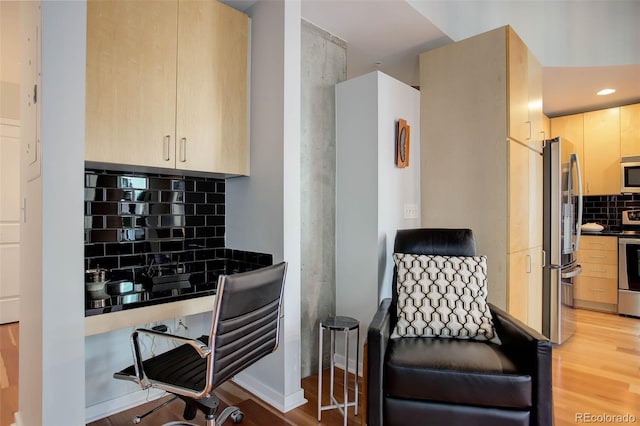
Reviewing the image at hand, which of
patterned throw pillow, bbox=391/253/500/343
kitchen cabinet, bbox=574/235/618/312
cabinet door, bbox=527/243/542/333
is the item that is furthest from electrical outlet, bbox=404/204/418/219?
kitchen cabinet, bbox=574/235/618/312

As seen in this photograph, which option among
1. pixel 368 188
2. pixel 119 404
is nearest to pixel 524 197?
pixel 368 188

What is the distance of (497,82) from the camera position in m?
2.47

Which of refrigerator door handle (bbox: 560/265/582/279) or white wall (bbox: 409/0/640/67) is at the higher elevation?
white wall (bbox: 409/0/640/67)

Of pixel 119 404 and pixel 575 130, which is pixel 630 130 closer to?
pixel 575 130

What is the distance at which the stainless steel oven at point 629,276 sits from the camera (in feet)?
12.8

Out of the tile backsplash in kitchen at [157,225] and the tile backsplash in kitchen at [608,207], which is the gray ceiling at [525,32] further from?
the tile backsplash in kitchen at [157,225]

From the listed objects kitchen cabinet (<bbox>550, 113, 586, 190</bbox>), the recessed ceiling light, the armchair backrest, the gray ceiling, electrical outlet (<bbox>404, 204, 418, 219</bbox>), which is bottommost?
the armchair backrest

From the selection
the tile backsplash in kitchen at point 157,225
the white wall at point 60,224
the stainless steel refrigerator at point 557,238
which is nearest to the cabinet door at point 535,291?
the stainless steel refrigerator at point 557,238

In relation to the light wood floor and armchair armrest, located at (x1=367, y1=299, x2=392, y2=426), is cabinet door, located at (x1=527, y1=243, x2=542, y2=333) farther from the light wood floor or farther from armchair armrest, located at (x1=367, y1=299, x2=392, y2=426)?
armchair armrest, located at (x1=367, y1=299, x2=392, y2=426)

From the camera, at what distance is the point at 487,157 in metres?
2.52

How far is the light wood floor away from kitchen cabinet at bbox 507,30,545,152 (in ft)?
5.65

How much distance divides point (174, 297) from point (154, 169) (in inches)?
29.3

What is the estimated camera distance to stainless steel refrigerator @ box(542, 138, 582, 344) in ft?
10.00

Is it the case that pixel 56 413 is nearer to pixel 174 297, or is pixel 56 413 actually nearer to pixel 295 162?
pixel 174 297
